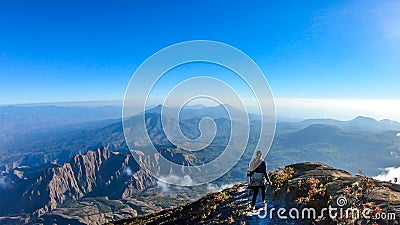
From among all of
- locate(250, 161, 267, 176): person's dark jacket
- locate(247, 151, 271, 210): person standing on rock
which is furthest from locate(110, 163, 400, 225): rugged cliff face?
locate(250, 161, 267, 176): person's dark jacket

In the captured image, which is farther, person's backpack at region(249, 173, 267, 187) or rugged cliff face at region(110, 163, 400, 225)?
person's backpack at region(249, 173, 267, 187)

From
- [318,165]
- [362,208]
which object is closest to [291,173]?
[318,165]

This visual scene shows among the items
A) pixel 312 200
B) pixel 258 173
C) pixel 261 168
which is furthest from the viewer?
pixel 258 173

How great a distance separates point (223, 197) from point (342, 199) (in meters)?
8.94

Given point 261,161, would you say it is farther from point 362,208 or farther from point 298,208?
point 362,208

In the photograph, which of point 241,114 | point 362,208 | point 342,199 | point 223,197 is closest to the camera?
point 362,208

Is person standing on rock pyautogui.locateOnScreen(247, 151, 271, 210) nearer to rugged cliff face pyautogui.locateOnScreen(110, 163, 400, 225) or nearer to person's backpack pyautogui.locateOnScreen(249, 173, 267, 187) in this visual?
person's backpack pyautogui.locateOnScreen(249, 173, 267, 187)

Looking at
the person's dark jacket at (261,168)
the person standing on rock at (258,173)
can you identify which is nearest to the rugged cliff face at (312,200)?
the person standing on rock at (258,173)

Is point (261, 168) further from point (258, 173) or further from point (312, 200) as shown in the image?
point (312, 200)

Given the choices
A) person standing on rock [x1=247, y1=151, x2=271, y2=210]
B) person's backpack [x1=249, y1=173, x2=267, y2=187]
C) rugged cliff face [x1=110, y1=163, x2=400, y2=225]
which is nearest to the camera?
rugged cliff face [x1=110, y1=163, x2=400, y2=225]

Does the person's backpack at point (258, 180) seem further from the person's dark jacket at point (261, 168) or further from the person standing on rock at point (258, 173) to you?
the person's dark jacket at point (261, 168)

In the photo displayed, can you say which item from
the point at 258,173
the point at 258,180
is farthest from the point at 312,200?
the point at 258,173

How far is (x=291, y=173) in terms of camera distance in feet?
65.6

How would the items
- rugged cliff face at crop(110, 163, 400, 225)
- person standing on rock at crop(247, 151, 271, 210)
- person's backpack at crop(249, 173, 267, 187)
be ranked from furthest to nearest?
person's backpack at crop(249, 173, 267, 187) → person standing on rock at crop(247, 151, 271, 210) → rugged cliff face at crop(110, 163, 400, 225)
